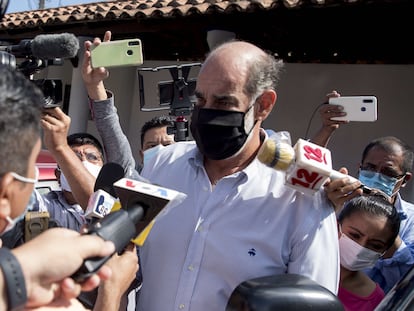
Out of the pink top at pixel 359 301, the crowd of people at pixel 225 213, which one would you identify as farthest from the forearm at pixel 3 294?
the pink top at pixel 359 301

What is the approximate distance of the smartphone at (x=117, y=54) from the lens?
1.69 m

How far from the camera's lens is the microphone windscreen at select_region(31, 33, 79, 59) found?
1522mm

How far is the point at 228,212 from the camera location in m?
1.61

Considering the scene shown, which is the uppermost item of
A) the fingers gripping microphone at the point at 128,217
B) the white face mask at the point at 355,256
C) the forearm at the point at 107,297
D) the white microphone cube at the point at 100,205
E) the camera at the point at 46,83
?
the camera at the point at 46,83

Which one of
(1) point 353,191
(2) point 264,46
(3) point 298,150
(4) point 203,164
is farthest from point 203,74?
(2) point 264,46

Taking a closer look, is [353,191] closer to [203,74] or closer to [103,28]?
[203,74]

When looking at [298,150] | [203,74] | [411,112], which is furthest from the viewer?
[411,112]

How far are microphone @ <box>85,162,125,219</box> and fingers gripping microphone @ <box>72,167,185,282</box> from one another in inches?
7.6

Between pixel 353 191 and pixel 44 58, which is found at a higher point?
pixel 44 58

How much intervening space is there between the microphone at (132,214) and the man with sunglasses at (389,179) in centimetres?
126

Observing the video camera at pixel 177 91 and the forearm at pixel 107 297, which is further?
the video camera at pixel 177 91

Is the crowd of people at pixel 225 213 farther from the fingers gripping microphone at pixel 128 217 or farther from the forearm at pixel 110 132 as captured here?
the fingers gripping microphone at pixel 128 217

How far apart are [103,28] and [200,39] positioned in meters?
1.42

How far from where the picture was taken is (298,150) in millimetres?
1413
